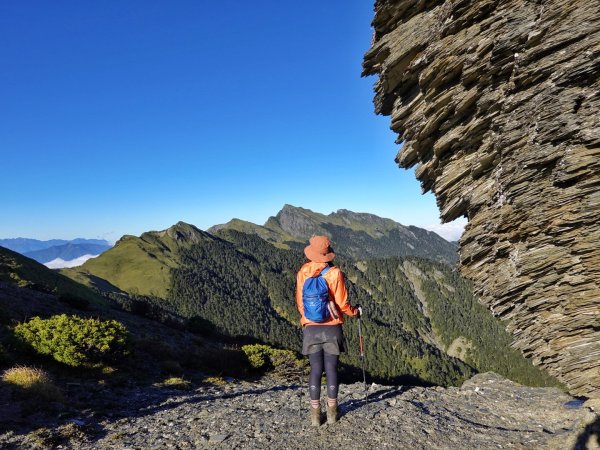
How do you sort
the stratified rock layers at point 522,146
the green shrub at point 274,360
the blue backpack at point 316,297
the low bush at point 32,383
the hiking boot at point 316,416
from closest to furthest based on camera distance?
the blue backpack at point 316,297
the hiking boot at point 316,416
the stratified rock layers at point 522,146
the low bush at point 32,383
the green shrub at point 274,360

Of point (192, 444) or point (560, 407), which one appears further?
point (560, 407)

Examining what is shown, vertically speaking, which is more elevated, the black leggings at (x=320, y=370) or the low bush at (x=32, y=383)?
the black leggings at (x=320, y=370)

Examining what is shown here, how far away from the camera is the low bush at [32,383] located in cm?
1197

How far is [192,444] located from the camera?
9.26 metres

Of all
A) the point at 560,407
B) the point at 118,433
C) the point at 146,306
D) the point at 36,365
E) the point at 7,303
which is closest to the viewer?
the point at 118,433

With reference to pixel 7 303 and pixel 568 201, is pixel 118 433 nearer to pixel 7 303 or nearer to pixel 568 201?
pixel 568 201

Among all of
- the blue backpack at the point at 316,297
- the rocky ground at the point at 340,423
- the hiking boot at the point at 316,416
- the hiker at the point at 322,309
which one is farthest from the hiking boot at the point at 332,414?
the blue backpack at the point at 316,297

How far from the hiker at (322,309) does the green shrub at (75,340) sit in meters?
12.1

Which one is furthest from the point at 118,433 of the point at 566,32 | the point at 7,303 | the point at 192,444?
the point at 7,303

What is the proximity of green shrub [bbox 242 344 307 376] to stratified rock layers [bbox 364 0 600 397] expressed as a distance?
12505 mm

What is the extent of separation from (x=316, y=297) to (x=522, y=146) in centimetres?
774

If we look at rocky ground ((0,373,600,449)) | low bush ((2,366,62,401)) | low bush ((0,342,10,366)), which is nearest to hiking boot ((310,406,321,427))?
rocky ground ((0,373,600,449))

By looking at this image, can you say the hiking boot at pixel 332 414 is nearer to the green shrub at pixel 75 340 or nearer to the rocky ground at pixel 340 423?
the rocky ground at pixel 340 423

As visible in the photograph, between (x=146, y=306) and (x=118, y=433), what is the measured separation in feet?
102
